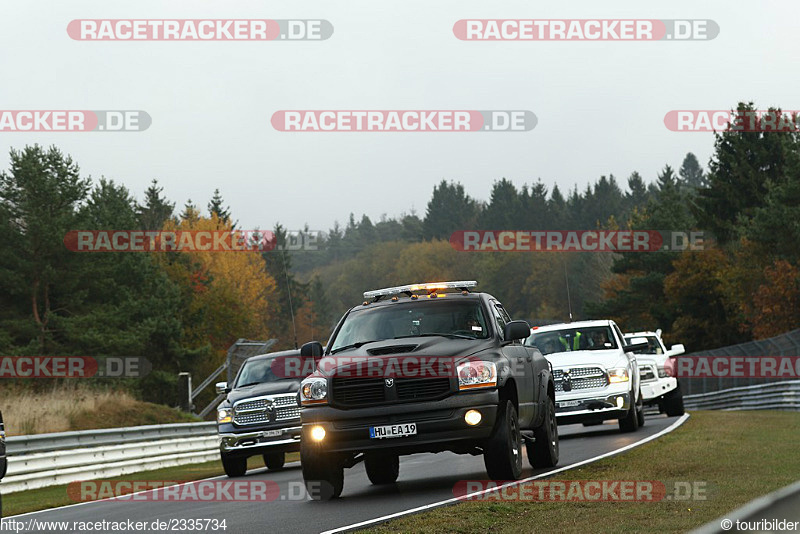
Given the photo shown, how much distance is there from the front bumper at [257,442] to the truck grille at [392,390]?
25.7ft

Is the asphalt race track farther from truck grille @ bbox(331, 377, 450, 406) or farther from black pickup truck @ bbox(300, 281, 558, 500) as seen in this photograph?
Result: truck grille @ bbox(331, 377, 450, 406)

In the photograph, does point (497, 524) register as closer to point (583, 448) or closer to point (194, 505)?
point (194, 505)

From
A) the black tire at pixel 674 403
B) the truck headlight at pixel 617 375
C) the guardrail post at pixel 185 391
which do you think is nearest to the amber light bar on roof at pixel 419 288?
the truck headlight at pixel 617 375

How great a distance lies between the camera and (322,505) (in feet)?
40.6

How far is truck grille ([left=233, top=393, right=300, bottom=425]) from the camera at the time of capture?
20547 mm

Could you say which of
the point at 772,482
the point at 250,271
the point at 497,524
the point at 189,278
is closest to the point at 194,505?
the point at 497,524

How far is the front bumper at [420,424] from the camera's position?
12.3 m

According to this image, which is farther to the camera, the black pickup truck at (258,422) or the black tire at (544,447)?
the black pickup truck at (258,422)

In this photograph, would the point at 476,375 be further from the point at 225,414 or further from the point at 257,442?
the point at 225,414

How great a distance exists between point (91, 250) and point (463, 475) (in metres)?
51.0

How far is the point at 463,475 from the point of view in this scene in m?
14.9

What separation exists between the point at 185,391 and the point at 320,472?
36.8m

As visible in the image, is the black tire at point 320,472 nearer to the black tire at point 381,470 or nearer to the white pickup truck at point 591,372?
the black tire at point 381,470

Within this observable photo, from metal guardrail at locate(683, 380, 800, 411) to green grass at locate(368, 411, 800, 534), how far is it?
56.2 feet
